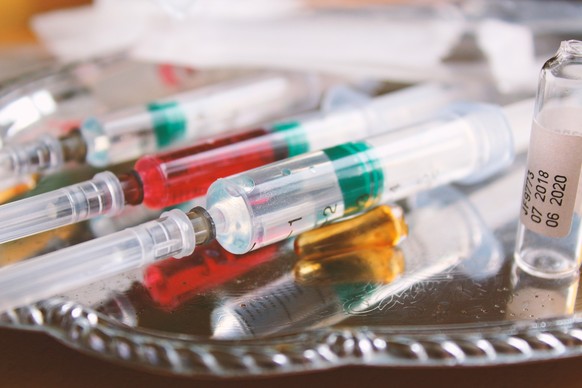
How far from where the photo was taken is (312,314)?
0.51 metres

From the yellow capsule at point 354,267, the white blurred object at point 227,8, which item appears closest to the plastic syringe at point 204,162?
the yellow capsule at point 354,267

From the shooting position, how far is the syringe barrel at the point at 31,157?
64 centimetres

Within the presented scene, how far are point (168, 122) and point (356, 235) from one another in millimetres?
248

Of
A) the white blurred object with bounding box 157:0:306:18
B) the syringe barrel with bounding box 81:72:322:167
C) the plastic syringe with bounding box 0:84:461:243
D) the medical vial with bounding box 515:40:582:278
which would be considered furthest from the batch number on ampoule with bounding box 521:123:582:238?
the white blurred object with bounding box 157:0:306:18

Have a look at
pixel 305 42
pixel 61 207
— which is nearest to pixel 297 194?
pixel 61 207

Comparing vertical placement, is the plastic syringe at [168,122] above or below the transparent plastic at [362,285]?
above

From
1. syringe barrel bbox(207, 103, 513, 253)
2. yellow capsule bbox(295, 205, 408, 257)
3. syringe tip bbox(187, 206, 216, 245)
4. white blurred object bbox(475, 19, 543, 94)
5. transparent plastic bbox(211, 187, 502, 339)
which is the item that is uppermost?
white blurred object bbox(475, 19, 543, 94)

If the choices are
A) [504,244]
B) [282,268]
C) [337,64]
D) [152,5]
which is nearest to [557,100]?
[504,244]

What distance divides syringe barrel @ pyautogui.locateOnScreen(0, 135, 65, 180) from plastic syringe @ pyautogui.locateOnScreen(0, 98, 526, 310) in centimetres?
18

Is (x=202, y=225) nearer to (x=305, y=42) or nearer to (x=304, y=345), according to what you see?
(x=304, y=345)

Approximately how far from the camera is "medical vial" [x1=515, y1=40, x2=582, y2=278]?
1.71ft

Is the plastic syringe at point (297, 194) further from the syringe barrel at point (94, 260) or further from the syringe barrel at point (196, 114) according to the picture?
the syringe barrel at point (196, 114)

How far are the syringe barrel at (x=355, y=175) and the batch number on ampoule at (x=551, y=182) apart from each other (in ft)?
0.32

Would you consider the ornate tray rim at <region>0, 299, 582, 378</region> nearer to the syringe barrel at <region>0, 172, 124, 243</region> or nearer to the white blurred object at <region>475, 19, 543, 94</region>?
the syringe barrel at <region>0, 172, 124, 243</region>
